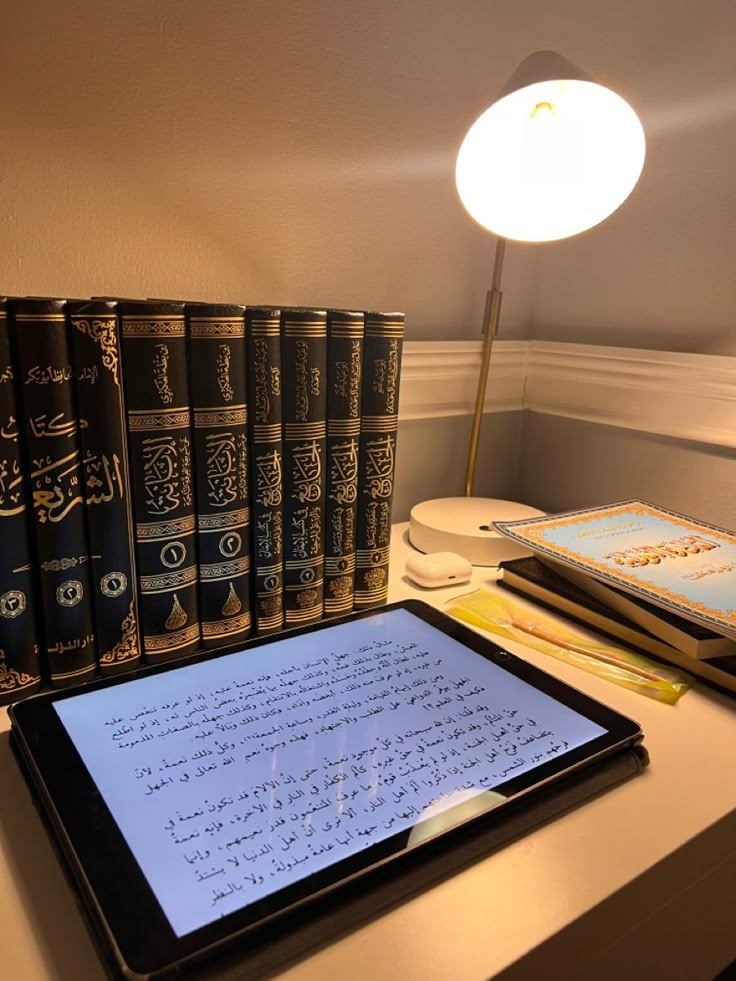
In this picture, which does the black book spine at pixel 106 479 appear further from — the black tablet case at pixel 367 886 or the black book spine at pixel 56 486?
the black tablet case at pixel 367 886

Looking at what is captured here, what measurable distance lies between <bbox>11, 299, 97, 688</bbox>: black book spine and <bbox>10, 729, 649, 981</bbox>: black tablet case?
0.29 feet

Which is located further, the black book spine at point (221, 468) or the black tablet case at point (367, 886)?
the black book spine at point (221, 468)

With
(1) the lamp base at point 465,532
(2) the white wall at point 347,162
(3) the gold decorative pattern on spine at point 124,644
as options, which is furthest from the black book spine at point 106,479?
(1) the lamp base at point 465,532

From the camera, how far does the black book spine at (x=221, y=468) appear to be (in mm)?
542

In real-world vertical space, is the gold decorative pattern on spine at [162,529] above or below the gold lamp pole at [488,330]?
below

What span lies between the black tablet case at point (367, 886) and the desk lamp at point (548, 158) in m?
0.56

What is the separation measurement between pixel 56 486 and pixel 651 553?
0.57 meters

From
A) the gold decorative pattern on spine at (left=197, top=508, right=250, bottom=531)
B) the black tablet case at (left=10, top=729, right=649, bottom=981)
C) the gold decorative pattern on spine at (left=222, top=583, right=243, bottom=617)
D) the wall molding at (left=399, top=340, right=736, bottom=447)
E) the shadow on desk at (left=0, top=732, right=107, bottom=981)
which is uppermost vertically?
the wall molding at (left=399, top=340, right=736, bottom=447)

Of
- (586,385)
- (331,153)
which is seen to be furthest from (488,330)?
(331,153)

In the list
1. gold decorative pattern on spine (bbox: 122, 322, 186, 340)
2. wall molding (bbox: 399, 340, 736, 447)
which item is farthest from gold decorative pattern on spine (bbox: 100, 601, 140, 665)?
wall molding (bbox: 399, 340, 736, 447)

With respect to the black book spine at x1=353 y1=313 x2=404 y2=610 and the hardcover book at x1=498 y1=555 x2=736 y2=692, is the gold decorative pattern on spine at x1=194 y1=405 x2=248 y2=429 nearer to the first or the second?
the black book spine at x1=353 y1=313 x2=404 y2=610

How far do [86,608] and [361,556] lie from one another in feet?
0.88

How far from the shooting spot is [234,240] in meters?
0.75

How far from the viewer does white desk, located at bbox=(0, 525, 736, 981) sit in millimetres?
335
